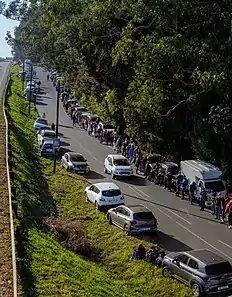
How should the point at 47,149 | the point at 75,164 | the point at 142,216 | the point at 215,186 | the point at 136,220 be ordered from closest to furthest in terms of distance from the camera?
the point at 136,220
the point at 142,216
the point at 215,186
the point at 75,164
the point at 47,149

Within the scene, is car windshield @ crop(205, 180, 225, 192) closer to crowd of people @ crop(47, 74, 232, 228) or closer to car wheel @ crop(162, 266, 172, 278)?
crowd of people @ crop(47, 74, 232, 228)

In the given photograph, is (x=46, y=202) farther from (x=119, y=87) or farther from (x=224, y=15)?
(x=119, y=87)

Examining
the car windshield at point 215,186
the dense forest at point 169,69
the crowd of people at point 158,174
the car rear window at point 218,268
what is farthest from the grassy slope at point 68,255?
the dense forest at point 169,69

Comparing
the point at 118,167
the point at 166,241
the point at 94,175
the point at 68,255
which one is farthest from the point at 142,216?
Answer: the point at 94,175

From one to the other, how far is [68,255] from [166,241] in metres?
5.47

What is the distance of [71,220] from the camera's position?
26.8 m

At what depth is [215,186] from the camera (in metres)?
30.3

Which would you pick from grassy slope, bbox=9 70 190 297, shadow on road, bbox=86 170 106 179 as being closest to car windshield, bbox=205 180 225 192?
grassy slope, bbox=9 70 190 297

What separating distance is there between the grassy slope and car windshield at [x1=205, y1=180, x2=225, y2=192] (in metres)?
6.27

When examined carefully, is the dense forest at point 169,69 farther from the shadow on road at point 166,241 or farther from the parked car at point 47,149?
the shadow on road at point 166,241

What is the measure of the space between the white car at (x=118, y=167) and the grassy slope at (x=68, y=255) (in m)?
2.24

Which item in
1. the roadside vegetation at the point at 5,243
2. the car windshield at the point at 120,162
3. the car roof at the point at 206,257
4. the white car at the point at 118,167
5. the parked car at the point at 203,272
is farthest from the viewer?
the car windshield at the point at 120,162

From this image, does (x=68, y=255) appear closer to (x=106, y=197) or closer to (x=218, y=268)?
(x=218, y=268)

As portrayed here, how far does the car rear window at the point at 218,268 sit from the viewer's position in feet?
61.8
